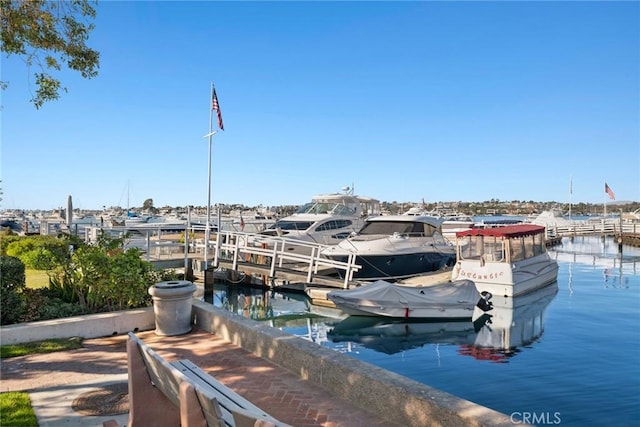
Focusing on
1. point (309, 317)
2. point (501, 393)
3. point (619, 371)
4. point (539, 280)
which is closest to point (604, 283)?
point (539, 280)

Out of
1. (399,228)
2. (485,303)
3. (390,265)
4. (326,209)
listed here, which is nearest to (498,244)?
(399,228)

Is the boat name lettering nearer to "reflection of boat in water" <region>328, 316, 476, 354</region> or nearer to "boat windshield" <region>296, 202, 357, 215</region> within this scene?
"reflection of boat in water" <region>328, 316, 476, 354</region>

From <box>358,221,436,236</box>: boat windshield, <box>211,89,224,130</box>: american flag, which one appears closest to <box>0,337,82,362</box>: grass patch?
<box>358,221,436,236</box>: boat windshield

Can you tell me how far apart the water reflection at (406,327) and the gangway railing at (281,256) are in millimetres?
1529

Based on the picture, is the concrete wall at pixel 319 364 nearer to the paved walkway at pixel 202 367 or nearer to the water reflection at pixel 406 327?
the paved walkway at pixel 202 367

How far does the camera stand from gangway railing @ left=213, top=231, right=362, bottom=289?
660 inches

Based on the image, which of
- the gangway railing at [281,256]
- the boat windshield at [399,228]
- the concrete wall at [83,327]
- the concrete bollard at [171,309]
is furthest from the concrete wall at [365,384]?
the boat windshield at [399,228]

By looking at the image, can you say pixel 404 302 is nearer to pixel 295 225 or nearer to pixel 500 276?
pixel 500 276

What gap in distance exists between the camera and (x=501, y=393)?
807 cm

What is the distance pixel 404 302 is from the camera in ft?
45.4

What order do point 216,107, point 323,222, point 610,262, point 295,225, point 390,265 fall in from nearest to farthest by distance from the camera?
point 390,265, point 216,107, point 323,222, point 295,225, point 610,262

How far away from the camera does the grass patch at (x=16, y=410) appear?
165 inches

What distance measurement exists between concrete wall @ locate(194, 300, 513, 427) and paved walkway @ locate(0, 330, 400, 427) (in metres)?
0.12

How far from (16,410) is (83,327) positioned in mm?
2763
